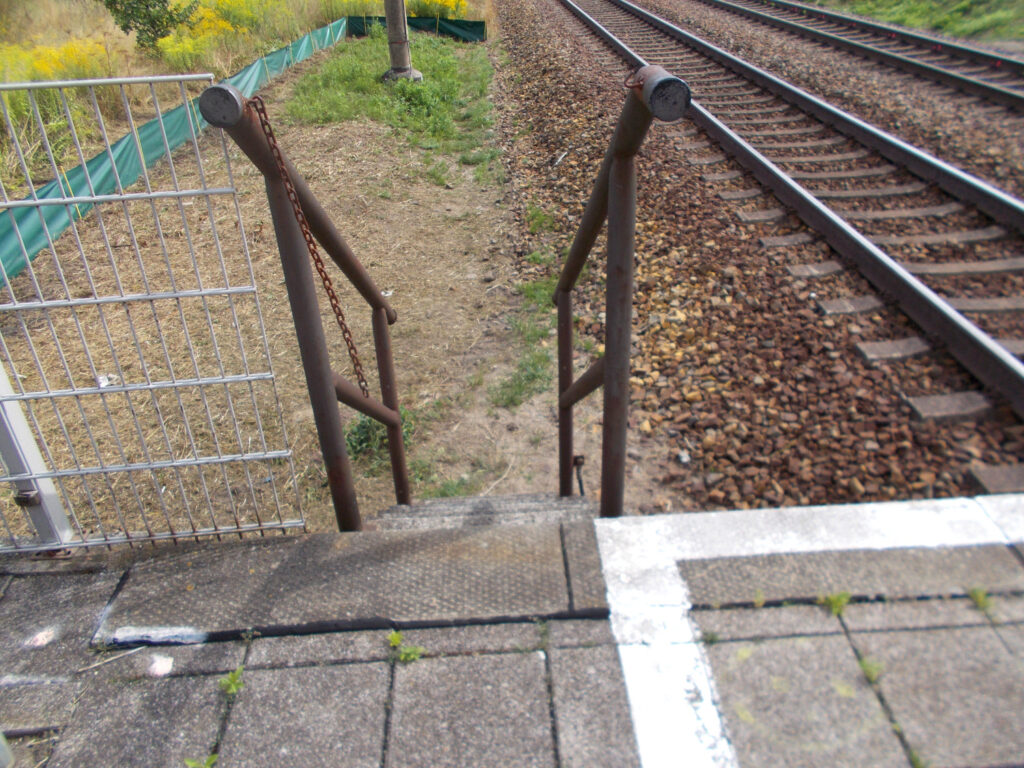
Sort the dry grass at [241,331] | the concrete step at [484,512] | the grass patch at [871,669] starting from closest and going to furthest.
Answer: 1. the grass patch at [871,669]
2. the concrete step at [484,512]
3. the dry grass at [241,331]

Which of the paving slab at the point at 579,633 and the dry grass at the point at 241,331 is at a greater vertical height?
the paving slab at the point at 579,633

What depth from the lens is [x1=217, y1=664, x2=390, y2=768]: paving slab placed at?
1887mm

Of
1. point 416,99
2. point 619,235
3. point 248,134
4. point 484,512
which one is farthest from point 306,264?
point 416,99

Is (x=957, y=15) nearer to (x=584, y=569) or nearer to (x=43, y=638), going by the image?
(x=584, y=569)

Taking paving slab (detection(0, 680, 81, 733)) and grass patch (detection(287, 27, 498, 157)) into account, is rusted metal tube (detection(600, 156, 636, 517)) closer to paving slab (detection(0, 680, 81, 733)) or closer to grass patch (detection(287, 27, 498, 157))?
paving slab (detection(0, 680, 81, 733))

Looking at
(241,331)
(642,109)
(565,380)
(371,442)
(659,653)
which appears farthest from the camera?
(241,331)

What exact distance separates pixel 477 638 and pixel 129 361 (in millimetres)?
4959

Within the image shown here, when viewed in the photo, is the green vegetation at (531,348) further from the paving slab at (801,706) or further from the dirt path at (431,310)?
the paving slab at (801,706)

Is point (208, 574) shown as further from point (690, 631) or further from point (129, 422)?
point (129, 422)

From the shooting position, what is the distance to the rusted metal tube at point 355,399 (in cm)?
259

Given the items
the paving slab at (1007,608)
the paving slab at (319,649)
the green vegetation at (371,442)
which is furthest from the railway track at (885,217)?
the paving slab at (319,649)

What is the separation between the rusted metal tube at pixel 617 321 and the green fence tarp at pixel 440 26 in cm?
1758

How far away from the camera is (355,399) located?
2773 millimetres

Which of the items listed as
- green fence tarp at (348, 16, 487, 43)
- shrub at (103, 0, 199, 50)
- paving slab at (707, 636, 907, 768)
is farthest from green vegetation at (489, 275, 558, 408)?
green fence tarp at (348, 16, 487, 43)
